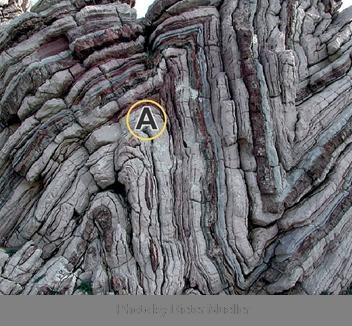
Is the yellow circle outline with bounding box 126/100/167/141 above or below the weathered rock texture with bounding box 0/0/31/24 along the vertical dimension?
below

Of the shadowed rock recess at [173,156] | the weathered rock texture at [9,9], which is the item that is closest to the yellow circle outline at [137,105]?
the shadowed rock recess at [173,156]

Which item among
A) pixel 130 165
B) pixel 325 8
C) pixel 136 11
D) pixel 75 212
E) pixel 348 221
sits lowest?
pixel 348 221

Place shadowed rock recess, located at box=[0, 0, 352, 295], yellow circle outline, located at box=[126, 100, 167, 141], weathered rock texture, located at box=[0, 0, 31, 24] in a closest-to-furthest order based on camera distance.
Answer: shadowed rock recess, located at box=[0, 0, 352, 295] → yellow circle outline, located at box=[126, 100, 167, 141] → weathered rock texture, located at box=[0, 0, 31, 24]

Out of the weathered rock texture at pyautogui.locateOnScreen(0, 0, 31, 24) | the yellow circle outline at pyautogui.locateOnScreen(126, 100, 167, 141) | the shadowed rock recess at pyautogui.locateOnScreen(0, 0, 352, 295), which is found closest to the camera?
the shadowed rock recess at pyautogui.locateOnScreen(0, 0, 352, 295)

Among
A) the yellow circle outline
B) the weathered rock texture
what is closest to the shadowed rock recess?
the yellow circle outline

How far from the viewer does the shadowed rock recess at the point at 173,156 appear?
13070 millimetres

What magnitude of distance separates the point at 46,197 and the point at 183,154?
4432mm

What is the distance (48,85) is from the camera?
14.8 meters

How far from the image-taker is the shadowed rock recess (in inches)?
515

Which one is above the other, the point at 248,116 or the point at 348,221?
the point at 248,116

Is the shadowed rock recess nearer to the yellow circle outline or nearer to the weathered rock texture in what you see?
the yellow circle outline

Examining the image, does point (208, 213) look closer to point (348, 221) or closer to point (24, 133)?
point (348, 221)

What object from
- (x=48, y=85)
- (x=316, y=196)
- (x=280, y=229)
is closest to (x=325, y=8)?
(x=316, y=196)

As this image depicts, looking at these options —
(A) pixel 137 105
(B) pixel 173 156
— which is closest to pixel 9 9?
(A) pixel 137 105
